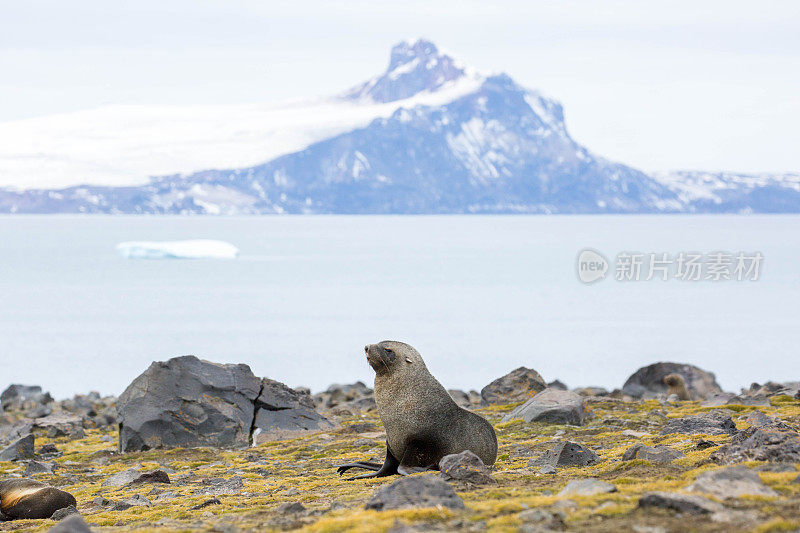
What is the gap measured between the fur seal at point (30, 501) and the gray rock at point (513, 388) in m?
12.6

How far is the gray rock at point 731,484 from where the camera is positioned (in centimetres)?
859

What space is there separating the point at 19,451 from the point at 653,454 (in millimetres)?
12393

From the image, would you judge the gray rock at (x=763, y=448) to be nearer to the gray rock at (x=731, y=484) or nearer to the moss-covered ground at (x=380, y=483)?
the moss-covered ground at (x=380, y=483)

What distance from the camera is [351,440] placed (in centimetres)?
1833

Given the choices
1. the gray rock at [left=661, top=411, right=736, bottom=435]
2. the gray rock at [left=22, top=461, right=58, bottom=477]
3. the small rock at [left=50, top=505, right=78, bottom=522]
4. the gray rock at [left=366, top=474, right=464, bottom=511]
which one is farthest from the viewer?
the gray rock at [left=22, top=461, right=58, bottom=477]

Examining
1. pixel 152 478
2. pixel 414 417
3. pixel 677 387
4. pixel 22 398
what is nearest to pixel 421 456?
pixel 414 417

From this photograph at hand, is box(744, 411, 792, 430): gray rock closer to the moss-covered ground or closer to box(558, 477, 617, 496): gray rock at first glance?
the moss-covered ground

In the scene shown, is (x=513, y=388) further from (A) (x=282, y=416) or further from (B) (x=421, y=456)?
(B) (x=421, y=456)

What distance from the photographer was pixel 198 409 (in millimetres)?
19328

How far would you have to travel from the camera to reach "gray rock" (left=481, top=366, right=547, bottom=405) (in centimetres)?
2347

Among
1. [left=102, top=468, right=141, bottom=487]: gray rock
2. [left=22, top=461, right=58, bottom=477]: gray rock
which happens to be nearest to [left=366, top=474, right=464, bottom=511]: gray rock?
[left=102, top=468, right=141, bottom=487]: gray rock

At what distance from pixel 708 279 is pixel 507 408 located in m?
96.2

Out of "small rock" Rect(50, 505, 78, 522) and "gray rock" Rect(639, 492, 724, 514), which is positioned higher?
"gray rock" Rect(639, 492, 724, 514)

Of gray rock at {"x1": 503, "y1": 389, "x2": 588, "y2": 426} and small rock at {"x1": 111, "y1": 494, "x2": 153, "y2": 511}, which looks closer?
small rock at {"x1": 111, "y1": 494, "x2": 153, "y2": 511}
